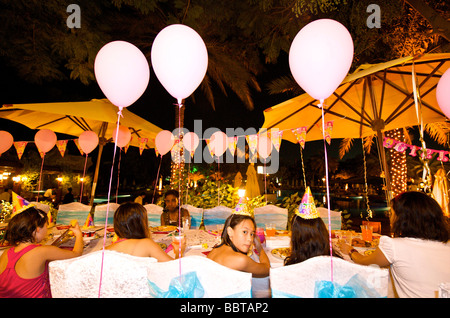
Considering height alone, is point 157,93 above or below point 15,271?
above

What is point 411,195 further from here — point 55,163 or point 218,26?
point 55,163

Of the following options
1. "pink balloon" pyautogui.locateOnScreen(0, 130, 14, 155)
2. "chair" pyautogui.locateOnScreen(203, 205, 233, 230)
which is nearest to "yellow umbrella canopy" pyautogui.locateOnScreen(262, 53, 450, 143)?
"chair" pyautogui.locateOnScreen(203, 205, 233, 230)

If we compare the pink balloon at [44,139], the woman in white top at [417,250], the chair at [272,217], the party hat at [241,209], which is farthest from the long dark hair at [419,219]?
the pink balloon at [44,139]

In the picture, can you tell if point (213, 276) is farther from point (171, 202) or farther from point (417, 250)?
point (171, 202)

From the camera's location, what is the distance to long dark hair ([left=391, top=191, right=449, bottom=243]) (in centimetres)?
188

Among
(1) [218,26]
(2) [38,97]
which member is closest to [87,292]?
(1) [218,26]

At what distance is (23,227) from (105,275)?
1.05 m

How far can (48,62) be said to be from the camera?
601 cm

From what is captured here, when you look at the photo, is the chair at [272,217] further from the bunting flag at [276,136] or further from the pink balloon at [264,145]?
the pink balloon at [264,145]

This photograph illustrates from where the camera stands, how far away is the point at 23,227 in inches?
80.7

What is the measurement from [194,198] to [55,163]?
1790 centimetres

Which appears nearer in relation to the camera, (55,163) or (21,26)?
(21,26)

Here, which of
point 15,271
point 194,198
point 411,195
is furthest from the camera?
point 194,198

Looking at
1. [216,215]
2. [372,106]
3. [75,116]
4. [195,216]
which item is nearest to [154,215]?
[195,216]
